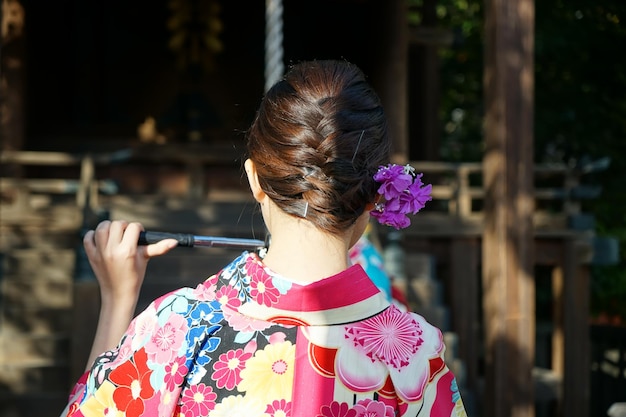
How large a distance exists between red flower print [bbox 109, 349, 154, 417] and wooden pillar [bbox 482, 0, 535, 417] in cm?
368

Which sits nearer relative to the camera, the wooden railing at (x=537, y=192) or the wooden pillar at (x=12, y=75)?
the wooden railing at (x=537, y=192)

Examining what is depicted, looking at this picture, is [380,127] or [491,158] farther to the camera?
[491,158]

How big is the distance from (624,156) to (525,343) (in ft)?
19.4

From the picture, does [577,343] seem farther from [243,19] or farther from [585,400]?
[243,19]

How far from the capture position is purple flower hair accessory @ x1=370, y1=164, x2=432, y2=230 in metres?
1.54

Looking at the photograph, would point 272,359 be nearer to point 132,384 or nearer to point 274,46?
point 132,384

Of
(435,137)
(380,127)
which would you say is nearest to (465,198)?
(435,137)

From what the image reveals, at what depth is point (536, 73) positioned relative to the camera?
35.1 ft

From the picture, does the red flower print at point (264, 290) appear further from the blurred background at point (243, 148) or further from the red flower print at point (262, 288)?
the blurred background at point (243, 148)

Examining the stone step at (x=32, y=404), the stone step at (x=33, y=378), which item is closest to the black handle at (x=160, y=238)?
the stone step at (x=32, y=404)

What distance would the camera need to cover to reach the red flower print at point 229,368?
4.70 ft

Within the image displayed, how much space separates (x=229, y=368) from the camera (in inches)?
56.8

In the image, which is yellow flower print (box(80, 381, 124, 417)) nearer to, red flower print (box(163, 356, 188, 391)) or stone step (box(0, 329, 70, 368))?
red flower print (box(163, 356, 188, 391))

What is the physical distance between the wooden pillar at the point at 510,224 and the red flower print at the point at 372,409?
354 cm
